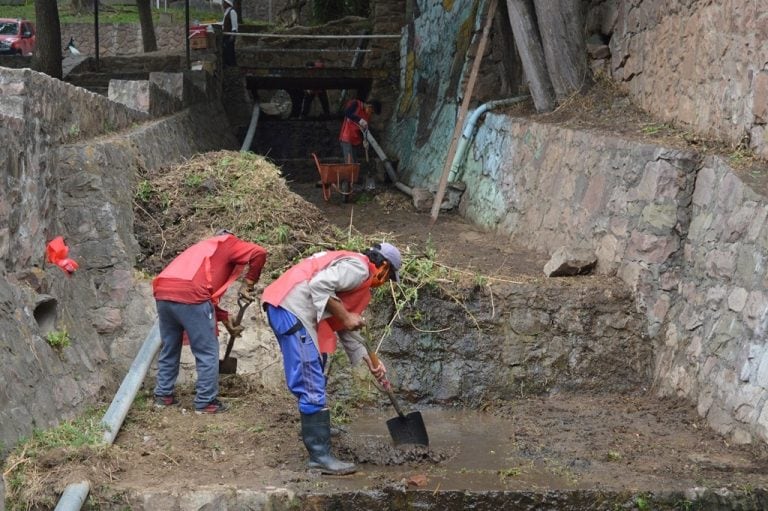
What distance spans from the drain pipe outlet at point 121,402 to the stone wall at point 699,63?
4.60 m

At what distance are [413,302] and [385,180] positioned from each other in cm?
828

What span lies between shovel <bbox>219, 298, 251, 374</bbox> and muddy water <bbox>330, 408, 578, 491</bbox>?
1.01 metres

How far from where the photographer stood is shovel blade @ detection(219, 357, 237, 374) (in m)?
7.37

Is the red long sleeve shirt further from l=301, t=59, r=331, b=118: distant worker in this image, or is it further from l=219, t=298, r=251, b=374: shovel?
l=301, t=59, r=331, b=118: distant worker

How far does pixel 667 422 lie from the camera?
6945 millimetres

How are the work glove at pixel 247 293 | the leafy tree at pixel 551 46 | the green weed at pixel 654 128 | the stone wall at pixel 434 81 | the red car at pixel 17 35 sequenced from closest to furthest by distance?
the work glove at pixel 247 293, the green weed at pixel 654 128, the leafy tree at pixel 551 46, the stone wall at pixel 434 81, the red car at pixel 17 35

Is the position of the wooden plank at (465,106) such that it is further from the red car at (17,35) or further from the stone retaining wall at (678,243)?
the red car at (17,35)

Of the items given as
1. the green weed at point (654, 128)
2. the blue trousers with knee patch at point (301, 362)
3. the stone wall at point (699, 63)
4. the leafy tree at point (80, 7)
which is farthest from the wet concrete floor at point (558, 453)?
the leafy tree at point (80, 7)

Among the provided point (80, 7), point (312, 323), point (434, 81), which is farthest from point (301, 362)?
point (80, 7)

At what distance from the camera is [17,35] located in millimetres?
30312

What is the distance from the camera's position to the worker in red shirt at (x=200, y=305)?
Answer: 260 inches

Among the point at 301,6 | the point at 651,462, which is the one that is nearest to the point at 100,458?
the point at 651,462

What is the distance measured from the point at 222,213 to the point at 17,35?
2438cm

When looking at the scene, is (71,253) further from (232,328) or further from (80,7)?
(80,7)
